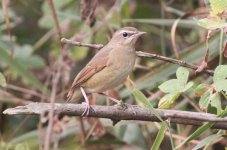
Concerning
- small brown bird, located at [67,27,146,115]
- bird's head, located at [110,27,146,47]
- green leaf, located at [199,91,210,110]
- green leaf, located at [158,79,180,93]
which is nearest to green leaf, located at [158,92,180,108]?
green leaf, located at [158,79,180,93]

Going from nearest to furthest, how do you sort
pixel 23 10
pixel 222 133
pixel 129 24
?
pixel 222 133 < pixel 129 24 < pixel 23 10

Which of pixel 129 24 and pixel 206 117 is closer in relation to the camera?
pixel 206 117

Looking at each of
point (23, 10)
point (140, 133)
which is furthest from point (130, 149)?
point (23, 10)

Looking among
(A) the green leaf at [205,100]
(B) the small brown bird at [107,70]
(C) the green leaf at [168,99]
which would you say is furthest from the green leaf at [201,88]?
(B) the small brown bird at [107,70]

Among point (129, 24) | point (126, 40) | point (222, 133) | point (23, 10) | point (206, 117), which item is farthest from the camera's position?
point (23, 10)

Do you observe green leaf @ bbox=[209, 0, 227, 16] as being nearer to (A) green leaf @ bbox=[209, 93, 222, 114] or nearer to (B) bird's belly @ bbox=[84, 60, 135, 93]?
(A) green leaf @ bbox=[209, 93, 222, 114]

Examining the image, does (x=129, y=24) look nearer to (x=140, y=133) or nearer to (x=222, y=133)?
(x=140, y=133)

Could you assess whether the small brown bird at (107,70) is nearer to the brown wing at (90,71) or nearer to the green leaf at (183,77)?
the brown wing at (90,71)
